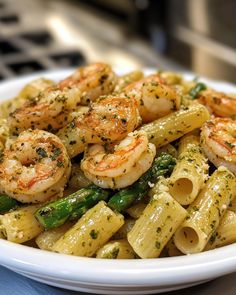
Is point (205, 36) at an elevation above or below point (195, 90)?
below

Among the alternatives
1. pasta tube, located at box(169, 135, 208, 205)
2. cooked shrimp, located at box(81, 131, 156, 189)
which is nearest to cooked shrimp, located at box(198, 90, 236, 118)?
pasta tube, located at box(169, 135, 208, 205)

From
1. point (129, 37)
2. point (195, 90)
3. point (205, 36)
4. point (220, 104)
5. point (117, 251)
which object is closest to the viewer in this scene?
point (117, 251)

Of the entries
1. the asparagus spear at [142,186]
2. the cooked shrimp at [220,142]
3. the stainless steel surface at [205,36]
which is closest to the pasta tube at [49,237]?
the asparagus spear at [142,186]

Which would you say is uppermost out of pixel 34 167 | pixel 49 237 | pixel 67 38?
pixel 34 167

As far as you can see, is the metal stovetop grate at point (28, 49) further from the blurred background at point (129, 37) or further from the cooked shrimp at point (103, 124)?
the cooked shrimp at point (103, 124)

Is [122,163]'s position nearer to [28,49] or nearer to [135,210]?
[135,210]

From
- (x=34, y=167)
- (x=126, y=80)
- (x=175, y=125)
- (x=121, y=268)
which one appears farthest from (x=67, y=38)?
(x=121, y=268)

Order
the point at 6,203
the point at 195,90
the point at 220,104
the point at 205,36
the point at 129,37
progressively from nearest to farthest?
1. the point at 6,203
2. the point at 220,104
3. the point at 195,90
4. the point at 205,36
5. the point at 129,37
